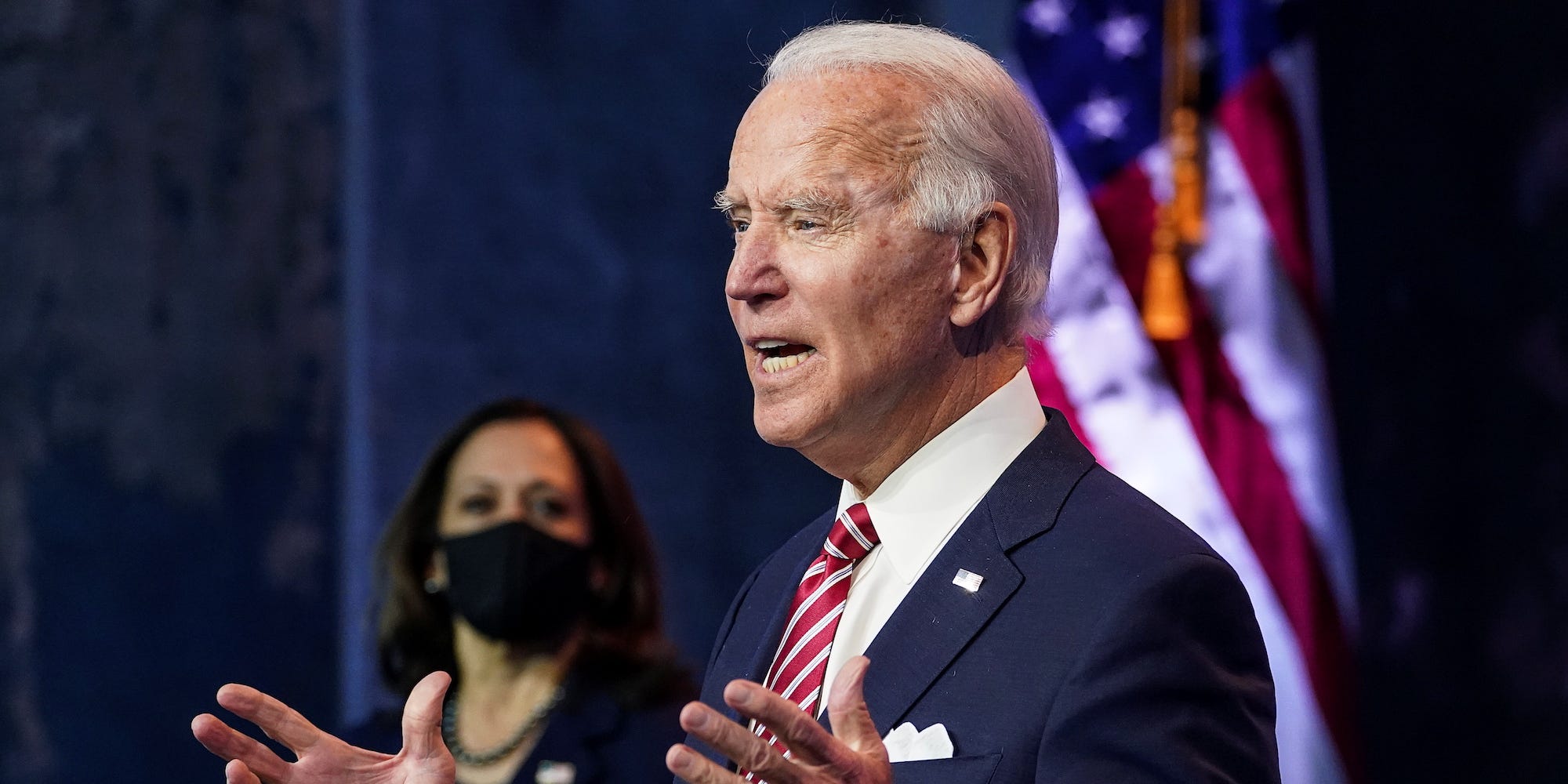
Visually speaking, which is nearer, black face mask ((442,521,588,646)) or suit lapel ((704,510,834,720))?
suit lapel ((704,510,834,720))

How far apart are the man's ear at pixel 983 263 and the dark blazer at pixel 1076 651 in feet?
0.64

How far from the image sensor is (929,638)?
5.15ft

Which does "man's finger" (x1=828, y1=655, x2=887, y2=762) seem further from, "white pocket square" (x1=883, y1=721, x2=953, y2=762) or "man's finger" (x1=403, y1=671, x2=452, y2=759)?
"man's finger" (x1=403, y1=671, x2=452, y2=759)

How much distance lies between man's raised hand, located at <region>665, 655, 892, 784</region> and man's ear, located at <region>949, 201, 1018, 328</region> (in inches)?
23.0

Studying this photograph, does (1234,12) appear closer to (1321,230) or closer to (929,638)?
(1321,230)

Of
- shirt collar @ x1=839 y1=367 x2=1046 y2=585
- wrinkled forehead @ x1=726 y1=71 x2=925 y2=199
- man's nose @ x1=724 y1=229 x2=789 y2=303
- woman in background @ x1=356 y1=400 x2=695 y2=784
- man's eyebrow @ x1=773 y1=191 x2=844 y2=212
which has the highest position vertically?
wrinkled forehead @ x1=726 y1=71 x2=925 y2=199

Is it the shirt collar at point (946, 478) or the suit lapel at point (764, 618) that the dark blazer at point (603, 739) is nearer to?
the suit lapel at point (764, 618)

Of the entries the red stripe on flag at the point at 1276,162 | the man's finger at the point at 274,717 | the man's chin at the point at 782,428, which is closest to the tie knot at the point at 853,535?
the man's chin at the point at 782,428

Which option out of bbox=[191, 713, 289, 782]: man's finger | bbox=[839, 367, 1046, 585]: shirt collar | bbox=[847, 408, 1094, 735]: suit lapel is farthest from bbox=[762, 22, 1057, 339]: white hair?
bbox=[191, 713, 289, 782]: man's finger

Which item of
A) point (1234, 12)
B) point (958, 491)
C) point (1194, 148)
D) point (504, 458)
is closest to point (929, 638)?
point (958, 491)

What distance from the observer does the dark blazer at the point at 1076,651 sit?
1.38 m

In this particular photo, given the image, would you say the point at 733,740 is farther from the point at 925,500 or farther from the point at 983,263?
the point at 983,263

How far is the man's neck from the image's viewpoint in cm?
177

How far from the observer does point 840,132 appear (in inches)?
69.0
